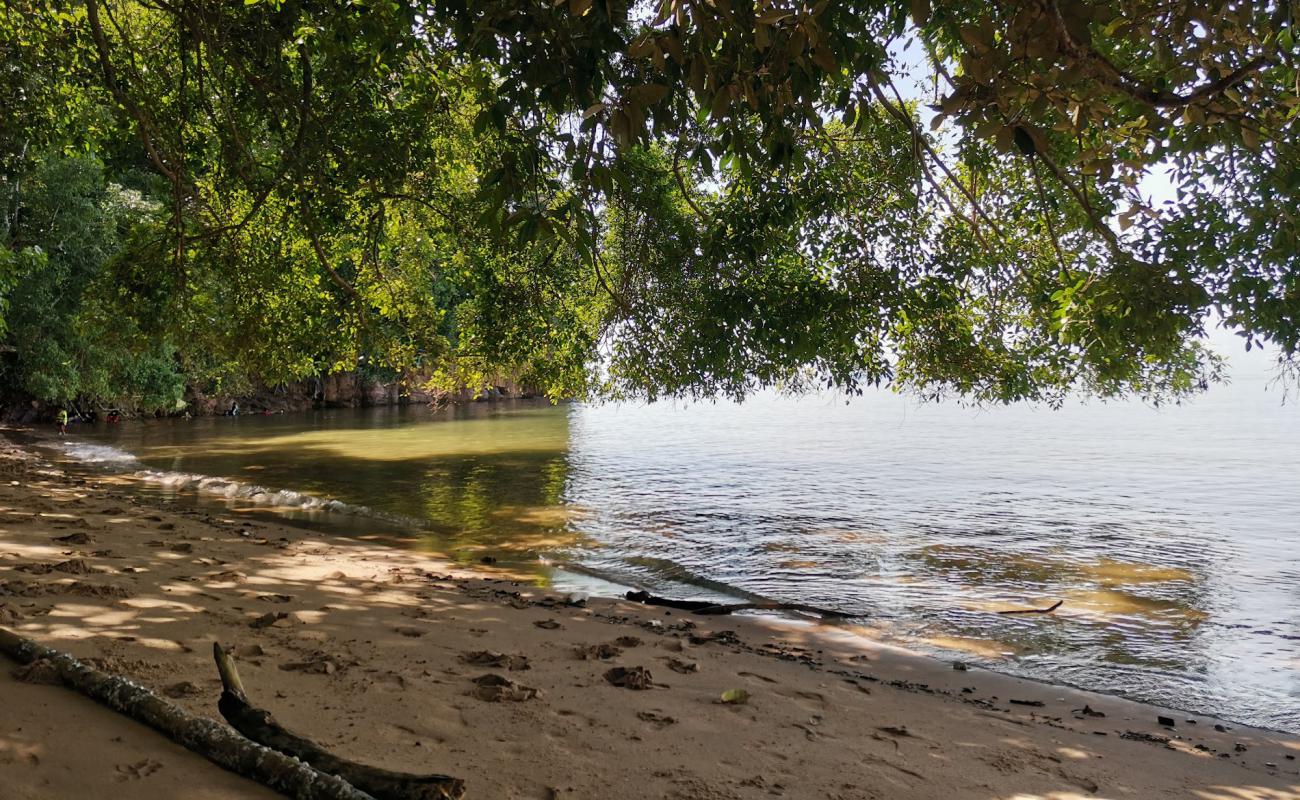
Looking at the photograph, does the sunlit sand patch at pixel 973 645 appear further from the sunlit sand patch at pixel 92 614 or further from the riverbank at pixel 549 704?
the sunlit sand patch at pixel 92 614

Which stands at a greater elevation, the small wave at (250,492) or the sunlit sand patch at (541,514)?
the small wave at (250,492)

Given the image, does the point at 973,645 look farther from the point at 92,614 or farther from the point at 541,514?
the point at 541,514

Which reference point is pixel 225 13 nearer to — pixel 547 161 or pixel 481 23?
pixel 547 161

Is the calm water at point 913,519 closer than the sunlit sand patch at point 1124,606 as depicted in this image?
Yes

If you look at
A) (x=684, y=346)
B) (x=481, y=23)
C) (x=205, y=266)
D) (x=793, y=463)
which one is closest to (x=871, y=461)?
(x=793, y=463)

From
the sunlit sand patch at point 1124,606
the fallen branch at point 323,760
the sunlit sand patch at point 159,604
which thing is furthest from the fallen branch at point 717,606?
the fallen branch at point 323,760

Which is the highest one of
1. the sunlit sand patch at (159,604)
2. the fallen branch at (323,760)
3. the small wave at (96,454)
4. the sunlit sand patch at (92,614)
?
the fallen branch at (323,760)

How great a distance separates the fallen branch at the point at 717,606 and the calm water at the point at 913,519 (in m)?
0.56

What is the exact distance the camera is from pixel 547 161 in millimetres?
4996

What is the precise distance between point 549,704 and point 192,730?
1897 millimetres

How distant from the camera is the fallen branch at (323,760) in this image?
280 centimetres

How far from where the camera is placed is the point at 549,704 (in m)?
4.57

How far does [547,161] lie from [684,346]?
5379 mm

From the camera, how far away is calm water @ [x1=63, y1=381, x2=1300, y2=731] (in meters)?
8.35
